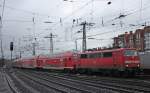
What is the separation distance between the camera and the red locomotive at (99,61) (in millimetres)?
39000

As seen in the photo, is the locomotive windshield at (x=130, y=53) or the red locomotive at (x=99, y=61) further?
the locomotive windshield at (x=130, y=53)

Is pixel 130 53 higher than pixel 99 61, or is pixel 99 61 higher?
pixel 130 53

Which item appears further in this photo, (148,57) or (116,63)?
(148,57)

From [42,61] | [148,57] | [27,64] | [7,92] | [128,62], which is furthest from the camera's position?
[27,64]

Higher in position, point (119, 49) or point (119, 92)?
point (119, 49)

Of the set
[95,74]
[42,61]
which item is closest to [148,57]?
[95,74]

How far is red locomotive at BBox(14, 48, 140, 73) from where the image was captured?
→ 39000mm

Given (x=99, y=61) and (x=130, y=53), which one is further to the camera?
(x=99, y=61)

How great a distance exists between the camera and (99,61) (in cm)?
4447

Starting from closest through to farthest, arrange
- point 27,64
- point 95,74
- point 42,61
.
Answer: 1. point 95,74
2. point 42,61
3. point 27,64

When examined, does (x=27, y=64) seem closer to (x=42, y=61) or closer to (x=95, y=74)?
(x=42, y=61)

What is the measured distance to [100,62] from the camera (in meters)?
44.1

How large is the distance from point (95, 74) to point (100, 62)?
220 inches

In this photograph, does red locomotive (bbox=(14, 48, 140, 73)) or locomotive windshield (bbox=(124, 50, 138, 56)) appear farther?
locomotive windshield (bbox=(124, 50, 138, 56))
